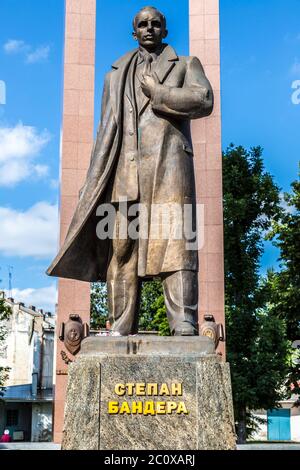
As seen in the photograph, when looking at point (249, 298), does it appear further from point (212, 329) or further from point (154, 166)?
point (154, 166)

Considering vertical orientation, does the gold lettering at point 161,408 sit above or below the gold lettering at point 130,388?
below

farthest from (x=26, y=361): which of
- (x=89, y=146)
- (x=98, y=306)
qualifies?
(x=89, y=146)

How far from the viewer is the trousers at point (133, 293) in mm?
5543

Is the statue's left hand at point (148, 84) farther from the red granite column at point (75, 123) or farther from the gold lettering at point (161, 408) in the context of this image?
the red granite column at point (75, 123)

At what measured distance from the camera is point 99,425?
489 centimetres

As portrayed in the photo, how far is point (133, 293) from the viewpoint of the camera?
585 centimetres

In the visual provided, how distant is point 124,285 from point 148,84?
180 centimetres

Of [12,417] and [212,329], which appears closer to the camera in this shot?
[212,329]

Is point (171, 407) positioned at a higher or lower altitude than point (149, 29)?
lower

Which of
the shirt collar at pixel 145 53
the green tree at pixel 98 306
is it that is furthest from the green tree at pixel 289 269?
the shirt collar at pixel 145 53

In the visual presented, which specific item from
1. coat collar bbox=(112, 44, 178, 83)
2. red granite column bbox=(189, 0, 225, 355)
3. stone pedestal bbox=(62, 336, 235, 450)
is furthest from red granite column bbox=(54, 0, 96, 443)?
stone pedestal bbox=(62, 336, 235, 450)

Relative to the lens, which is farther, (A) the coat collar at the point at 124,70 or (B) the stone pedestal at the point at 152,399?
(A) the coat collar at the point at 124,70

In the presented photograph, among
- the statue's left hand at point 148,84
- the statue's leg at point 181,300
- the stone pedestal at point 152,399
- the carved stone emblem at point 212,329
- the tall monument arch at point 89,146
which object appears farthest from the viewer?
the tall monument arch at point 89,146
